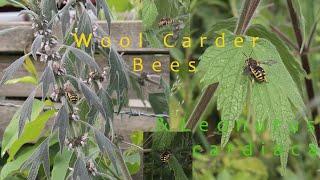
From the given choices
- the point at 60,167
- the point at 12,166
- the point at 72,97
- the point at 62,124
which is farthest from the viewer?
the point at 12,166

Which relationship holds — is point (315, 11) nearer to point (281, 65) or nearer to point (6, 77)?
point (281, 65)

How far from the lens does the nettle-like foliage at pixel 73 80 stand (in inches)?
30.9

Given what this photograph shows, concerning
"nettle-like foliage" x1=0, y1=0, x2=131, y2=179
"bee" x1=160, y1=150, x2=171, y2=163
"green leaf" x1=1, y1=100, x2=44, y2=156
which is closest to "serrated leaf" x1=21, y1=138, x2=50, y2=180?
"nettle-like foliage" x1=0, y1=0, x2=131, y2=179

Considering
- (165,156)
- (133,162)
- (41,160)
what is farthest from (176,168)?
(41,160)

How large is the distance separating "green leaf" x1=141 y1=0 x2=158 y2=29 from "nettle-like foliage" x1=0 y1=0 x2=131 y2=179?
0.27 ft

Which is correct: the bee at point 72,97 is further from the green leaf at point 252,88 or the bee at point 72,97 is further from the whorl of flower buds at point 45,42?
the green leaf at point 252,88

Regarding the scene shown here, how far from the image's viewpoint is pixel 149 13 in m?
0.93

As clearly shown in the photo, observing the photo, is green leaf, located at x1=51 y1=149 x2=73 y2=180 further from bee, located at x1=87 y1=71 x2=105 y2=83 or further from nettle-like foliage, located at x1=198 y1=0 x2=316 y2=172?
nettle-like foliage, located at x1=198 y1=0 x2=316 y2=172

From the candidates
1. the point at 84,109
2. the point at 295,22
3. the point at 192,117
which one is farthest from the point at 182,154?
the point at 295,22

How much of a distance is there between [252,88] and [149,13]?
205 millimetres

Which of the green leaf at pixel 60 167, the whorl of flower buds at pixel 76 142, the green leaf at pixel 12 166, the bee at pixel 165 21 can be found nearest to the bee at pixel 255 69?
the bee at pixel 165 21

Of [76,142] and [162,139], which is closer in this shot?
[76,142]

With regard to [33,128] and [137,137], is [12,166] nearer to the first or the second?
[33,128]

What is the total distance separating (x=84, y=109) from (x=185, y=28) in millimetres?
197
